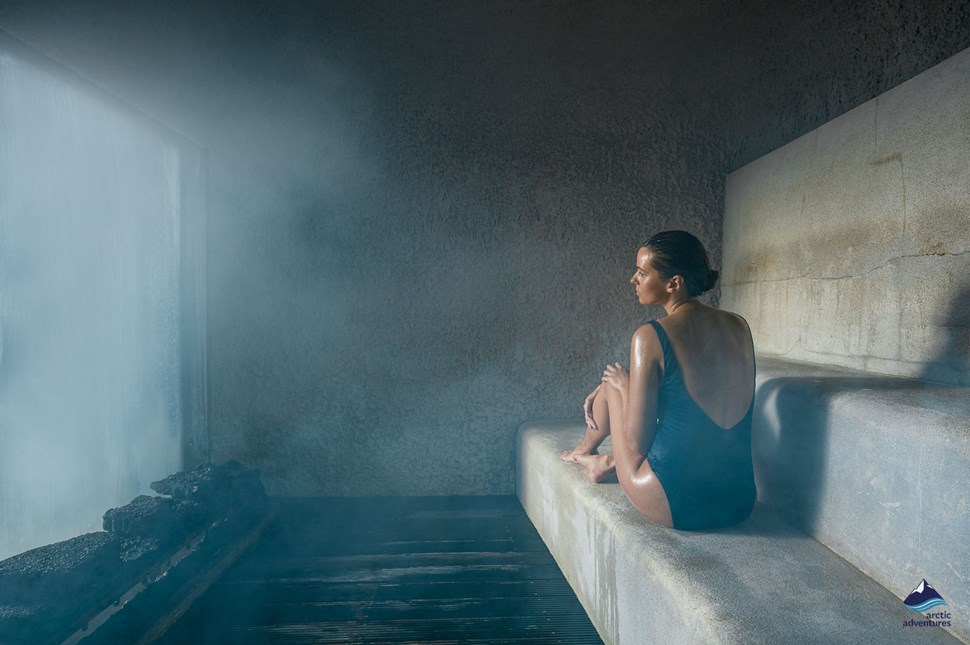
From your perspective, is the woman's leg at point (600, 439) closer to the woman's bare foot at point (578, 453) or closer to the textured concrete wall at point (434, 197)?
the woman's bare foot at point (578, 453)

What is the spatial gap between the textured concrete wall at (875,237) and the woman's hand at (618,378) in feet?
3.20

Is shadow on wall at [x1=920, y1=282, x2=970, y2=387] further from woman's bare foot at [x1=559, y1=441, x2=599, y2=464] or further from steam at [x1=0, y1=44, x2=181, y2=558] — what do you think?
steam at [x1=0, y1=44, x2=181, y2=558]

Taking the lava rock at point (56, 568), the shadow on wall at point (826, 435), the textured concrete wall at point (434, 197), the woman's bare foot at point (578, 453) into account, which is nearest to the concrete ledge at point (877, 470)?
the shadow on wall at point (826, 435)

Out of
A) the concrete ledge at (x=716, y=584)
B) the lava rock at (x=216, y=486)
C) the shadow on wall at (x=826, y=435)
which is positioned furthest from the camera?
the lava rock at (x=216, y=486)

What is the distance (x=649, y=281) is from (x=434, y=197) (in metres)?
1.84

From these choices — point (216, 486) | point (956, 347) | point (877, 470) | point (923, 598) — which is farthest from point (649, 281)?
point (216, 486)

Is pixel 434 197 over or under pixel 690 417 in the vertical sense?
over

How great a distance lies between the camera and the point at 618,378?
2246mm

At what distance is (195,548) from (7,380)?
1000 mm

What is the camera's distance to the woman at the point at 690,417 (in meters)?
1.85

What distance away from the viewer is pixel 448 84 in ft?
11.7

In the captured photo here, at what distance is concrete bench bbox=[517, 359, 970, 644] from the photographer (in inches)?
52.1

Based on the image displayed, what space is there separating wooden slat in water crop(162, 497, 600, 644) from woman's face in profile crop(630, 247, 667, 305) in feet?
3.88

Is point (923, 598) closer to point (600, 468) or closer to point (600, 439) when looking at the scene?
point (600, 468)
